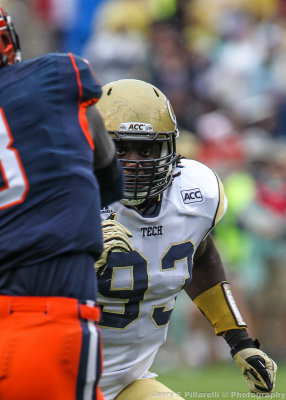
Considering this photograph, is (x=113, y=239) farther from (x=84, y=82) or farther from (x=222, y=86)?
(x=222, y=86)

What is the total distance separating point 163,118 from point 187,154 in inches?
156

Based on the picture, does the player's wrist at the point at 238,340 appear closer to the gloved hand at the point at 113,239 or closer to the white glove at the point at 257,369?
the white glove at the point at 257,369

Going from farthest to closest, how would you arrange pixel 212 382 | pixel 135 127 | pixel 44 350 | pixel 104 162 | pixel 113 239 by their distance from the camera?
1. pixel 212 382
2. pixel 135 127
3. pixel 113 239
4. pixel 104 162
5. pixel 44 350

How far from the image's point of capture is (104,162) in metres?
2.73

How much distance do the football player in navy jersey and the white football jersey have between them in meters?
0.91

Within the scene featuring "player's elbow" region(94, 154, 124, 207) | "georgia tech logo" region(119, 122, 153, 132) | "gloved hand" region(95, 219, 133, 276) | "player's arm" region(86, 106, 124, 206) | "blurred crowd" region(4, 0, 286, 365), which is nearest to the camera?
"player's arm" region(86, 106, 124, 206)

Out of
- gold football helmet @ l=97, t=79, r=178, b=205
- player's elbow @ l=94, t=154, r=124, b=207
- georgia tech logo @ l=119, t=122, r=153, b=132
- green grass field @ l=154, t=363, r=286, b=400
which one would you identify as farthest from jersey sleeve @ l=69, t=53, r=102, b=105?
green grass field @ l=154, t=363, r=286, b=400

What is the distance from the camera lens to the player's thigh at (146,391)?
3.40 m

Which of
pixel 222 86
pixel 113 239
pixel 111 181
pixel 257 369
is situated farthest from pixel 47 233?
pixel 222 86

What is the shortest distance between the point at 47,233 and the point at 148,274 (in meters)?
1.10

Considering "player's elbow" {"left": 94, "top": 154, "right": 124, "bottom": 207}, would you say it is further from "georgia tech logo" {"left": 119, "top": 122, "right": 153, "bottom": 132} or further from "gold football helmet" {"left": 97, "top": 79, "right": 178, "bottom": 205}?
"georgia tech logo" {"left": 119, "top": 122, "right": 153, "bottom": 132}

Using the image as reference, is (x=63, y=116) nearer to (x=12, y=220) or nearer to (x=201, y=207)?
(x=12, y=220)

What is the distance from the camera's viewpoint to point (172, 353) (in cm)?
765

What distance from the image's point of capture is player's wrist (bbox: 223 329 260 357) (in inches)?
149
